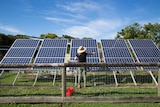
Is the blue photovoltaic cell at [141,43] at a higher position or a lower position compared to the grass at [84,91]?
higher

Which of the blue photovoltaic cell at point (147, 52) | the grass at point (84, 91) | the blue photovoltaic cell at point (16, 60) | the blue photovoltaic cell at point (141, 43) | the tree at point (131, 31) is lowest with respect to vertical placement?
the grass at point (84, 91)

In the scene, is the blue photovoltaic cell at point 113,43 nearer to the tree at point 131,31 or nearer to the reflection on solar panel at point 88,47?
the reflection on solar panel at point 88,47

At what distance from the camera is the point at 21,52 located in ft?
38.6

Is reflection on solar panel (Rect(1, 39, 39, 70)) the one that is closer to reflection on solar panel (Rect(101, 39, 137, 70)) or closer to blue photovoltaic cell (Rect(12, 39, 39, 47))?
blue photovoltaic cell (Rect(12, 39, 39, 47))

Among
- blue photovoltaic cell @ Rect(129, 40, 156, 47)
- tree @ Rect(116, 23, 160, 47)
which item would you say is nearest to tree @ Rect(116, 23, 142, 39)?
tree @ Rect(116, 23, 160, 47)

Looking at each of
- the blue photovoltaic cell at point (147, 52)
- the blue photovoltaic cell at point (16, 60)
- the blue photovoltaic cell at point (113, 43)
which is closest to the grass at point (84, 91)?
the blue photovoltaic cell at point (16, 60)

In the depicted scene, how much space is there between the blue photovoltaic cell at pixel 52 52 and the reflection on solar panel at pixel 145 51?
181 inches

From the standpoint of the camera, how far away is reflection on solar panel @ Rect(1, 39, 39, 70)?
1084 centimetres

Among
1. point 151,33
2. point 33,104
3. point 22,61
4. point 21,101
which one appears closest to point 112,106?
point 33,104

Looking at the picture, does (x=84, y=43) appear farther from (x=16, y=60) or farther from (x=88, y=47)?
(x=16, y=60)

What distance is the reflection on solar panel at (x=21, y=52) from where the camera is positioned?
1084cm

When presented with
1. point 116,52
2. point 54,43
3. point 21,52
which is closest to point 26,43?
point 21,52

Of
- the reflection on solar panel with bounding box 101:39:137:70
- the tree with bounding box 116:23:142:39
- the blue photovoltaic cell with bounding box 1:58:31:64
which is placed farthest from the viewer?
the tree with bounding box 116:23:142:39

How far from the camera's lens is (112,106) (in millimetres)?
5832
